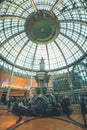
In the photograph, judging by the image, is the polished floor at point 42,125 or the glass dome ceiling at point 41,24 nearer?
the polished floor at point 42,125

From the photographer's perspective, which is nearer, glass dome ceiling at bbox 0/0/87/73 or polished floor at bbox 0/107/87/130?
polished floor at bbox 0/107/87/130

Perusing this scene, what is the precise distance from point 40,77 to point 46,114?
1696cm

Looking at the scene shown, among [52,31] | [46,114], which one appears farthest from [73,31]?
[46,114]

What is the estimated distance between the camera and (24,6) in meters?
36.2

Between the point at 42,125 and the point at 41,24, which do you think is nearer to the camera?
the point at 42,125

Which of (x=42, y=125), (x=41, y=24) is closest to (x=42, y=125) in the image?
(x=42, y=125)

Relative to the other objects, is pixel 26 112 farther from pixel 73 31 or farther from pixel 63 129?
pixel 73 31

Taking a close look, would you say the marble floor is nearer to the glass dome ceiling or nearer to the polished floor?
the polished floor

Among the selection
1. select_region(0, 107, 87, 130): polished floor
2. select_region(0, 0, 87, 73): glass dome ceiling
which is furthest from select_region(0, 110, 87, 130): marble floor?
select_region(0, 0, 87, 73): glass dome ceiling

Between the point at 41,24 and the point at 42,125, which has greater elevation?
the point at 41,24

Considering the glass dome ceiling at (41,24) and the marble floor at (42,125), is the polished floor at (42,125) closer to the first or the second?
the marble floor at (42,125)

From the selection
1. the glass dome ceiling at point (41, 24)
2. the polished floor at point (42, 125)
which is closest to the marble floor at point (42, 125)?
the polished floor at point (42, 125)

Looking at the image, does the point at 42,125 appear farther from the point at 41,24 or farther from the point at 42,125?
the point at 41,24

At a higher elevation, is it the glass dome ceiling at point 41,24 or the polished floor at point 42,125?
the glass dome ceiling at point 41,24
